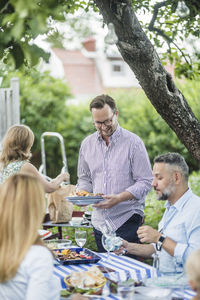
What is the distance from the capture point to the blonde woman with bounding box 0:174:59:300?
1.94 m

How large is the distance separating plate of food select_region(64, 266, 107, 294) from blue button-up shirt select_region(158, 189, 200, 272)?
41 centimetres

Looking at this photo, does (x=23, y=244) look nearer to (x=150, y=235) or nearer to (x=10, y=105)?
(x=150, y=235)

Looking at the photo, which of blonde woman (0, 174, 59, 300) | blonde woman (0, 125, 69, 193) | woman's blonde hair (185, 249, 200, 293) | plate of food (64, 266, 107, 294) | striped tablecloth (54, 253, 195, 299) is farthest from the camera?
blonde woman (0, 125, 69, 193)

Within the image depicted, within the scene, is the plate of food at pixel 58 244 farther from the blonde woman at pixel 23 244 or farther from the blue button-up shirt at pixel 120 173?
the blonde woman at pixel 23 244

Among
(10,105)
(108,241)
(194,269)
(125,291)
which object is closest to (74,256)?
(108,241)

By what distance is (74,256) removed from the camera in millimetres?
3123

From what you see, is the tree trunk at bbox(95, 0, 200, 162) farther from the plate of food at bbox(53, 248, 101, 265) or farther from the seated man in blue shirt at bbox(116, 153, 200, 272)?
the plate of food at bbox(53, 248, 101, 265)

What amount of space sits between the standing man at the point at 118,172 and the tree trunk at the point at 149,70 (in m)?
0.48

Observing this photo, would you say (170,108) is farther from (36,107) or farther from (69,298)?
(36,107)

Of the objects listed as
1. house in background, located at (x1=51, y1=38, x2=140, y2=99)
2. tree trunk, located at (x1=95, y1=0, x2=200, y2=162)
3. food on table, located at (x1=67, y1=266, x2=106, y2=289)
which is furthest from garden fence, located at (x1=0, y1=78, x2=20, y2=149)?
house in background, located at (x1=51, y1=38, x2=140, y2=99)

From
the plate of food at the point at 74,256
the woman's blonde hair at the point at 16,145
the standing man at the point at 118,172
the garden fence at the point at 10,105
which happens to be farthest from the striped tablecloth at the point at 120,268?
the garden fence at the point at 10,105

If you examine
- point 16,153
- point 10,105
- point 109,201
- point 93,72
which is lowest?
point 109,201

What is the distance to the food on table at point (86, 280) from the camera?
241 centimetres

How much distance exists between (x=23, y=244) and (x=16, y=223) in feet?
0.31
